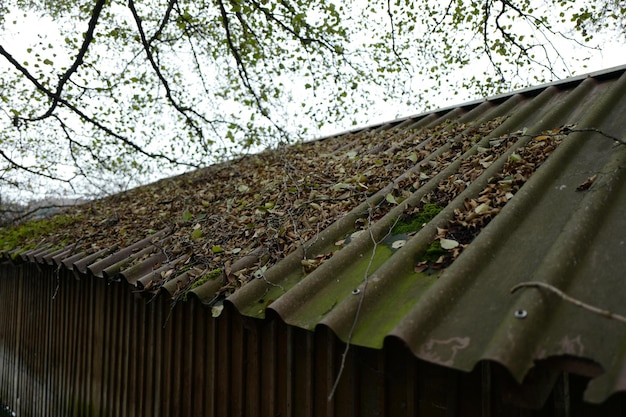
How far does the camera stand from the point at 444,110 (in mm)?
5859

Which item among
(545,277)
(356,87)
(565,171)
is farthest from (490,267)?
(356,87)

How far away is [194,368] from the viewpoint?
3609 millimetres

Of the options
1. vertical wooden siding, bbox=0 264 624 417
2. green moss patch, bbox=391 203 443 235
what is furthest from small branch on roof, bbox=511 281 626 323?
green moss patch, bbox=391 203 443 235

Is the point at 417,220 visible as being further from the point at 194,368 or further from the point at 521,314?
the point at 194,368

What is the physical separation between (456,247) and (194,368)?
2.64 m

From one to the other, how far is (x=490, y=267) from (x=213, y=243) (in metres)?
2.49

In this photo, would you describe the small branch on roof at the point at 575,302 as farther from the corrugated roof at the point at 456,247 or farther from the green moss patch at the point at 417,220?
→ the green moss patch at the point at 417,220

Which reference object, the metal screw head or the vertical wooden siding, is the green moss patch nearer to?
the vertical wooden siding

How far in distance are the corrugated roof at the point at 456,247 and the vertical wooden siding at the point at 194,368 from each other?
307 mm

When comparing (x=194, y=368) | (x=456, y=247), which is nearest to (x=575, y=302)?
(x=456, y=247)

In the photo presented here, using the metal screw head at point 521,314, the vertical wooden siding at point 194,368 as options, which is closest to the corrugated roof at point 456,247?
the metal screw head at point 521,314

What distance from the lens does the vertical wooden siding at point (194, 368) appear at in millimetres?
2029

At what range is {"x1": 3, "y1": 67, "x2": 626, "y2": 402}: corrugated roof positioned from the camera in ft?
4.88

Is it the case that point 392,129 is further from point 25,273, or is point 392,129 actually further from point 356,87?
point 25,273
